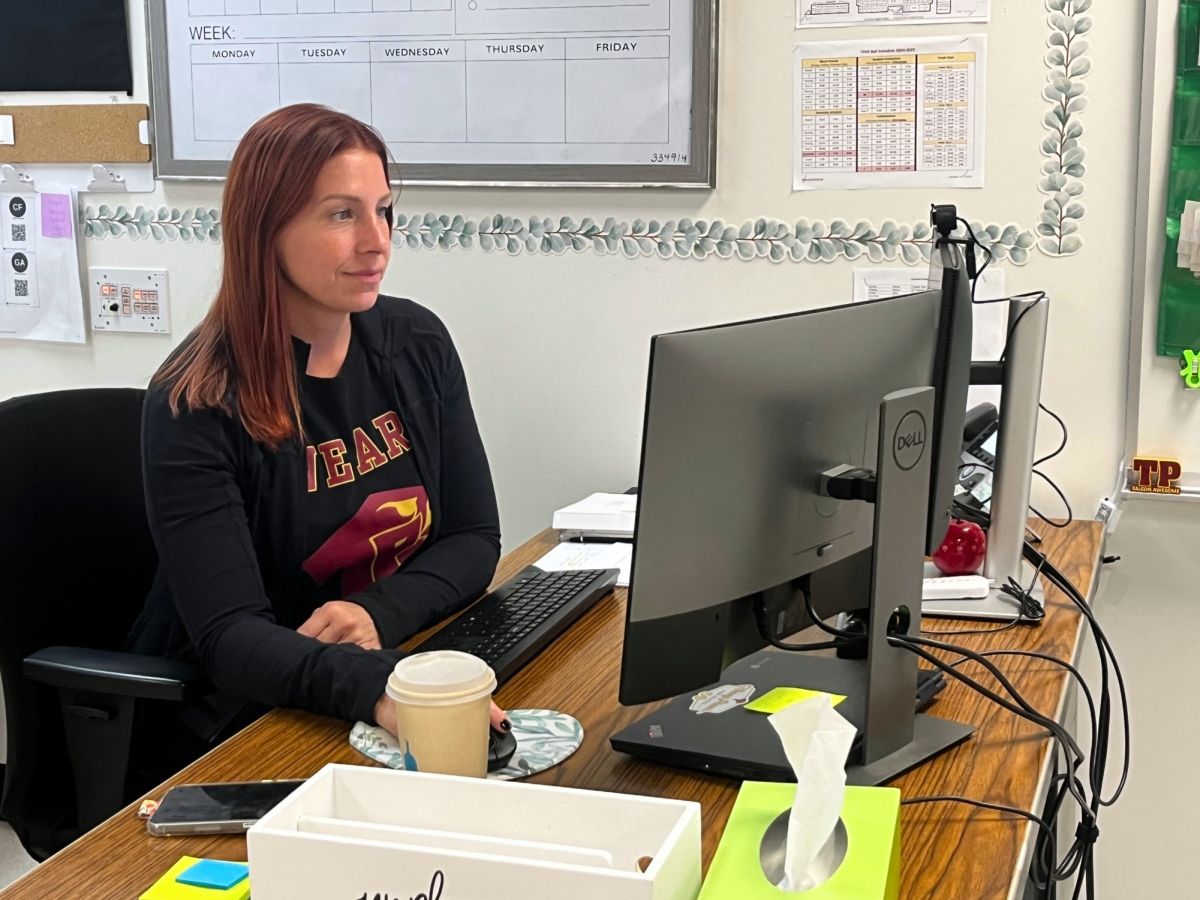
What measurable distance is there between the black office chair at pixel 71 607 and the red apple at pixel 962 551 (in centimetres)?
97

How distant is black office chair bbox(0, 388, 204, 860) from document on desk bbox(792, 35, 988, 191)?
1.21 m

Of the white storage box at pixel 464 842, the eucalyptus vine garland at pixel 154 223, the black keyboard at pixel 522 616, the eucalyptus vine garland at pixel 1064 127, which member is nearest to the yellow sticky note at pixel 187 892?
the white storage box at pixel 464 842

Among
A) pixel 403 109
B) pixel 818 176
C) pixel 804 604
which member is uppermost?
pixel 403 109

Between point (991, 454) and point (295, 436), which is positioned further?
point (991, 454)

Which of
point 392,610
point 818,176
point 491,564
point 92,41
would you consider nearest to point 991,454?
point 818,176

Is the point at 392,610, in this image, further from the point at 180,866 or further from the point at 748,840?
the point at 748,840

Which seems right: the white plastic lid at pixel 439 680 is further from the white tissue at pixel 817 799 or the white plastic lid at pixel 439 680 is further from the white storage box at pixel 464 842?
the white tissue at pixel 817 799

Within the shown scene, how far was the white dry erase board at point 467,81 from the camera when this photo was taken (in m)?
2.21

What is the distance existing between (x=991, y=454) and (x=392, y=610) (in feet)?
3.21

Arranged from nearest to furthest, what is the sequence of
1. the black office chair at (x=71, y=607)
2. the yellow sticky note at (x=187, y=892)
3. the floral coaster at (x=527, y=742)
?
1. the yellow sticky note at (x=187, y=892)
2. the floral coaster at (x=527, y=742)
3. the black office chair at (x=71, y=607)

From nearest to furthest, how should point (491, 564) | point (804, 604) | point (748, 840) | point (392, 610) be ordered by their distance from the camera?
point (748, 840), point (804, 604), point (392, 610), point (491, 564)

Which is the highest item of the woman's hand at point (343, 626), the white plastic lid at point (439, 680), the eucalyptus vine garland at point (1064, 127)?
the eucalyptus vine garland at point (1064, 127)

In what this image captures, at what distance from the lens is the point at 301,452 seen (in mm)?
1570

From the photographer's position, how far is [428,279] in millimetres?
2449
